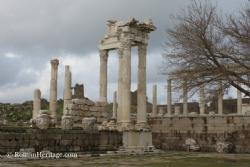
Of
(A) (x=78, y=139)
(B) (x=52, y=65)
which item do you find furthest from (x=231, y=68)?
(B) (x=52, y=65)

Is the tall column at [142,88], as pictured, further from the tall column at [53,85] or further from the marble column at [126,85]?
the tall column at [53,85]

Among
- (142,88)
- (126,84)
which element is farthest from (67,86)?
(126,84)

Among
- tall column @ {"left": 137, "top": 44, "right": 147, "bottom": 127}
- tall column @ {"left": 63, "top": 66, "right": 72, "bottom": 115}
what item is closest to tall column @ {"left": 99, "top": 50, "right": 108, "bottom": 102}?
tall column @ {"left": 63, "top": 66, "right": 72, "bottom": 115}

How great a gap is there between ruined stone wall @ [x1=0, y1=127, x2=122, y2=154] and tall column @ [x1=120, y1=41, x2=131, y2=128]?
1112 millimetres

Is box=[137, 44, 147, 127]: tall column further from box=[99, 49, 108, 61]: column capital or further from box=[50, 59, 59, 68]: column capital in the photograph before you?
box=[50, 59, 59, 68]: column capital

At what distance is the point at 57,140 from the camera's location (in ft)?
70.5

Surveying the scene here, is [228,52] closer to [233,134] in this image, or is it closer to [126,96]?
[126,96]

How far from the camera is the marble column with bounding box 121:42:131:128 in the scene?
1024 inches

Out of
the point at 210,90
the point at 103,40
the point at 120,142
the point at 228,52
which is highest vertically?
the point at 103,40

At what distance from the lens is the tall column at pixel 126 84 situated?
85.3ft

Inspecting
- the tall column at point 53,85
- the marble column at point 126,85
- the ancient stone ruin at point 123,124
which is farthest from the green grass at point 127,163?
the tall column at point 53,85

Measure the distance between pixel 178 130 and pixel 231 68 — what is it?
16.2 meters

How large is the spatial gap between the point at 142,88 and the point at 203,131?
7.42 metres

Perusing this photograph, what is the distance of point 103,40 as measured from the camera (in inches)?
1231
